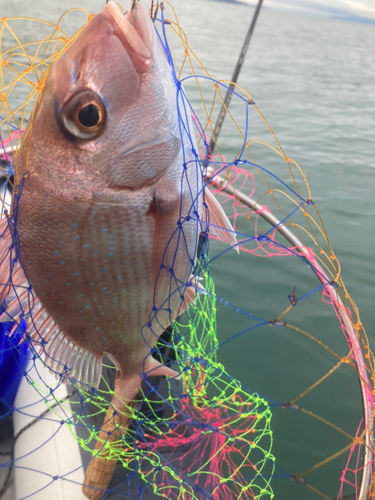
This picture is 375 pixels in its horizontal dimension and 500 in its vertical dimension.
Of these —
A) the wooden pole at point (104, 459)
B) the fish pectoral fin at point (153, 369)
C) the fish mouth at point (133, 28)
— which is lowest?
the wooden pole at point (104, 459)

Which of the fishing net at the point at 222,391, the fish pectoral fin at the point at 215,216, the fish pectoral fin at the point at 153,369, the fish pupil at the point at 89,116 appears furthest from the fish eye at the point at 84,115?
the fish pectoral fin at the point at 153,369

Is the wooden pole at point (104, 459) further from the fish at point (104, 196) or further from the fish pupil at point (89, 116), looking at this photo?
the fish pupil at point (89, 116)

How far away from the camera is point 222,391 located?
2.77 m

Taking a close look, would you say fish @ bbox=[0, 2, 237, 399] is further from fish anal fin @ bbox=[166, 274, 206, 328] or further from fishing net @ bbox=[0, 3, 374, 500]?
fish anal fin @ bbox=[166, 274, 206, 328]

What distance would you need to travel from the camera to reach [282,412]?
350 cm

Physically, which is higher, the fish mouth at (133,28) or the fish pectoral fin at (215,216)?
the fish mouth at (133,28)

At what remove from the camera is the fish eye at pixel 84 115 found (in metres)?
1.30

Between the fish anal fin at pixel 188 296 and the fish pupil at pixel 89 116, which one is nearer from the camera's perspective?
the fish pupil at pixel 89 116

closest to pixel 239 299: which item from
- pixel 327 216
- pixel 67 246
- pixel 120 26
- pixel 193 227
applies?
pixel 327 216

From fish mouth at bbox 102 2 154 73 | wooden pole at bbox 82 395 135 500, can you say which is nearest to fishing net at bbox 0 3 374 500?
wooden pole at bbox 82 395 135 500

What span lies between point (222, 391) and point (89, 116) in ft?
7.17

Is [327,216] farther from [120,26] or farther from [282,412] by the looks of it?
[120,26]

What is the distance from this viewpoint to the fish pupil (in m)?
1.32

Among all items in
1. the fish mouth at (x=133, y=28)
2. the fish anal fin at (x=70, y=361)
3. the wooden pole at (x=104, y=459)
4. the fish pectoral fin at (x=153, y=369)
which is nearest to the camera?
the fish mouth at (x=133, y=28)
